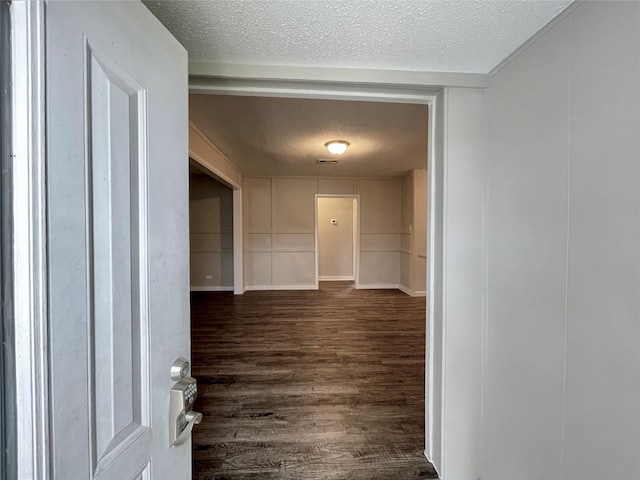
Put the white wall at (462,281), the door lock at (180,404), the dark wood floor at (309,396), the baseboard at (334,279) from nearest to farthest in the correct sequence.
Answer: the door lock at (180,404) → the white wall at (462,281) → the dark wood floor at (309,396) → the baseboard at (334,279)

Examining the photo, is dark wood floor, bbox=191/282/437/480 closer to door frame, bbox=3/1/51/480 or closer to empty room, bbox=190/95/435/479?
empty room, bbox=190/95/435/479

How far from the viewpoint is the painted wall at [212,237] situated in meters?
6.46

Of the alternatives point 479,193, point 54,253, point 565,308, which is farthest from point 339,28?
point 565,308

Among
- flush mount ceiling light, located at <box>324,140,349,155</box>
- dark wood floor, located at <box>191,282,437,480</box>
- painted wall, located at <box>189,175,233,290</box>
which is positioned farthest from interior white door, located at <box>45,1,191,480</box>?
painted wall, located at <box>189,175,233,290</box>

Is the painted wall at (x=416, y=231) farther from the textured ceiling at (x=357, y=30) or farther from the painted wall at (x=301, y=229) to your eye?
the textured ceiling at (x=357, y=30)

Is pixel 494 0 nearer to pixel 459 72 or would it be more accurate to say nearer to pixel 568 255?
pixel 459 72

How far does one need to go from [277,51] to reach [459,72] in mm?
964

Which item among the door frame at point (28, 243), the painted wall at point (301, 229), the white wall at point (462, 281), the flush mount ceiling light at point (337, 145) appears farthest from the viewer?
the painted wall at point (301, 229)

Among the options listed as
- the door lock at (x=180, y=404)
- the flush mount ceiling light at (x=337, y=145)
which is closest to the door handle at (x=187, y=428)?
the door lock at (x=180, y=404)

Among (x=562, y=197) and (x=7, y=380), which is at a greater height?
(x=562, y=197)

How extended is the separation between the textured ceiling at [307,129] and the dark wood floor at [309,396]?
102 inches

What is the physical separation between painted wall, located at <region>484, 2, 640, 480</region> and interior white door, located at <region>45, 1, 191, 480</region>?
1.40 m

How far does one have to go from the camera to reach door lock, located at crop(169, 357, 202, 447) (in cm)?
81

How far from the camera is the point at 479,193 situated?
4.98 feet
